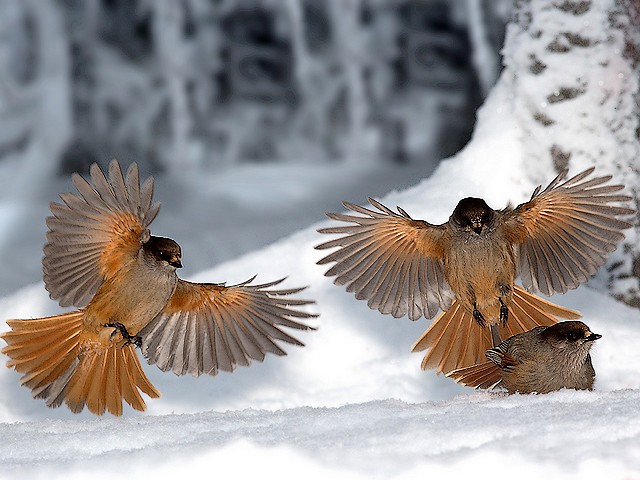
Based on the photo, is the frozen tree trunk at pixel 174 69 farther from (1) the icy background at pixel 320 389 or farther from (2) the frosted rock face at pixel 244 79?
(1) the icy background at pixel 320 389

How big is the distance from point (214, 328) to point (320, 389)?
30.4 inches

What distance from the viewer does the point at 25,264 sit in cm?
662

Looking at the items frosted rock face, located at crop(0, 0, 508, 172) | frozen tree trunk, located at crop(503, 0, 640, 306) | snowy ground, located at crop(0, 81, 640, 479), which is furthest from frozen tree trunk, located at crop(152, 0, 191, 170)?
frozen tree trunk, located at crop(503, 0, 640, 306)

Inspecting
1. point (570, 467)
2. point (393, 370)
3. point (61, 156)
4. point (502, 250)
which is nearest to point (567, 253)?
point (502, 250)

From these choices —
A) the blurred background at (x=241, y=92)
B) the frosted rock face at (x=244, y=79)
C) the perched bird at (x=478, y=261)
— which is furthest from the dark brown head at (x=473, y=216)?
the frosted rock face at (x=244, y=79)

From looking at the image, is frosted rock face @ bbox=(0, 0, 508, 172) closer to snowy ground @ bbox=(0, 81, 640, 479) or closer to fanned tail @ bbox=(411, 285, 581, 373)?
snowy ground @ bbox=(0, 81, 640, 479)

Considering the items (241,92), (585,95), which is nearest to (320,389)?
(585,95)

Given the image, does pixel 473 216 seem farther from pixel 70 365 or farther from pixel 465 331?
Result: pixel 70 365

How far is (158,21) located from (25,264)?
253cm

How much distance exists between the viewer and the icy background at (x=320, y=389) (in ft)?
6.15

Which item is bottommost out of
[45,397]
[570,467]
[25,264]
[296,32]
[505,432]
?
[570,467]

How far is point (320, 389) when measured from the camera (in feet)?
12.6

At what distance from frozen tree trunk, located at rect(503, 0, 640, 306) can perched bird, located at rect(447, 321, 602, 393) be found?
1456 mm

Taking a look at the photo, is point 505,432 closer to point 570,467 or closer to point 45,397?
point 570,467
